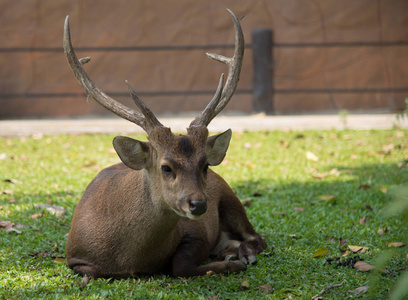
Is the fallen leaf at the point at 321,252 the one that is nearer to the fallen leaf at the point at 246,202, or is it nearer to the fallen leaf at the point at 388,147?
the fallen leaf at the point at 246,202

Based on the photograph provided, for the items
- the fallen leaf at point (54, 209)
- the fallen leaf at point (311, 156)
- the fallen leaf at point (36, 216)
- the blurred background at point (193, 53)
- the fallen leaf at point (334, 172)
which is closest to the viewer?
the fallen leaf at point (36, 216)

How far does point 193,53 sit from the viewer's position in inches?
470

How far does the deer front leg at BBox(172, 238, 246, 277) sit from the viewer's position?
4.07m

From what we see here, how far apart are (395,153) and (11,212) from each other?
5.33 metres

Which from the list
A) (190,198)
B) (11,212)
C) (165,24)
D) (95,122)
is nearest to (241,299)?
(190,198)

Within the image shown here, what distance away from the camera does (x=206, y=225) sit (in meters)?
4.54

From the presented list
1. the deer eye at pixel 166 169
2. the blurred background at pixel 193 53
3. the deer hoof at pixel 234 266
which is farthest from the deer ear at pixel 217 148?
the blurred background at pixel 193 53

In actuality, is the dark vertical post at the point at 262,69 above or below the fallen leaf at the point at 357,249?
above

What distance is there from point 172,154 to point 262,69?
787cm

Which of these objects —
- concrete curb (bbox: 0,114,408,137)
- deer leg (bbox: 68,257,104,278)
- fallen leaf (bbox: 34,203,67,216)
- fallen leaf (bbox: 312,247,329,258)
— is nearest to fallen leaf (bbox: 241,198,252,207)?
fallen leaf (bbox: 312,247,329,258)

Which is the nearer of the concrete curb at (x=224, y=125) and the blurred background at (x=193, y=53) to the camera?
the concrete curb at (x=224, y=125)

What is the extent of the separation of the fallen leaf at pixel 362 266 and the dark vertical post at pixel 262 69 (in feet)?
23.8

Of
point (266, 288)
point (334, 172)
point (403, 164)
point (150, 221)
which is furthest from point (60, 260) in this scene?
point (403, 164)

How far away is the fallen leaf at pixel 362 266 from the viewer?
13.5 feet
